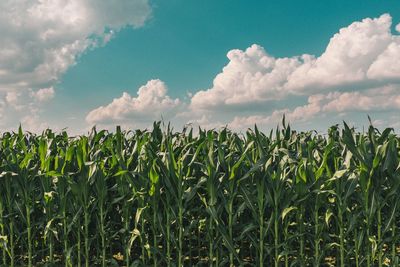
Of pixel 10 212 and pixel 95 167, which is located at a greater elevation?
pixel 95 167

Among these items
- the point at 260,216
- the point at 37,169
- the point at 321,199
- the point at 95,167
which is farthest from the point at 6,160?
the point at 321,199

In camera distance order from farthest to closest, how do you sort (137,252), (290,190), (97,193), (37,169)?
(137,252), (37,169), (97,193), (290,190)

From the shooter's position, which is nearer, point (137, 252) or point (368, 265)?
point (368, 265)

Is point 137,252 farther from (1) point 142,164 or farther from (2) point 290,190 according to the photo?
(2) point 290,190

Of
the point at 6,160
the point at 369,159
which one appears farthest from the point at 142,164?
the point at 369,159

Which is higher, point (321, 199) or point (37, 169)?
point (37, 169)

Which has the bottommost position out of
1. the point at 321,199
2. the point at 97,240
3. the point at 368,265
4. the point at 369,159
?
the point at 368,265

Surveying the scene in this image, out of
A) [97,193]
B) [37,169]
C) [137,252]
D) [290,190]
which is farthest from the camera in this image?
[137,252]

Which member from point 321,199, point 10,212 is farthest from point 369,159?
point 10,212

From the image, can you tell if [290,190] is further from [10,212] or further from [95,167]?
[10,212]

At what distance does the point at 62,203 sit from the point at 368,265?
437 cm

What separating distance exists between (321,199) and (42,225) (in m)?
4.06

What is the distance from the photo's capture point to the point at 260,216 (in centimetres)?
594

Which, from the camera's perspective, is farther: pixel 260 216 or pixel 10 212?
pixel 10 212
